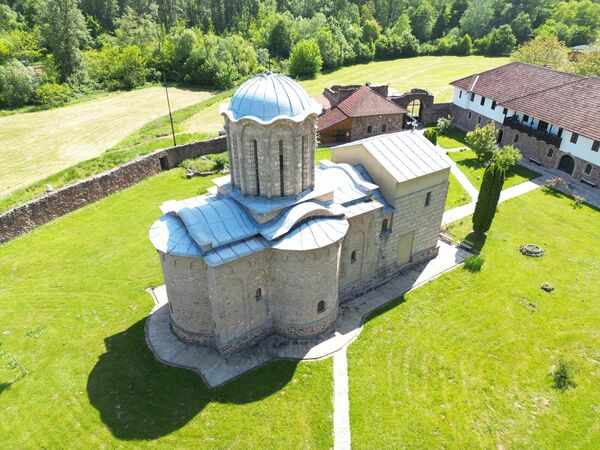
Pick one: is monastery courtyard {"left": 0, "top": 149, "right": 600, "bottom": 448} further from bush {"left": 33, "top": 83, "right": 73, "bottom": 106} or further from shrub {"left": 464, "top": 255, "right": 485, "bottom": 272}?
bush {"left": 33, "top": 83, "right": 73, "bottom": 106}

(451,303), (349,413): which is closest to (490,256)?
(451,303)

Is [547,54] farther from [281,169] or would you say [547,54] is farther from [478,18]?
[281,169]

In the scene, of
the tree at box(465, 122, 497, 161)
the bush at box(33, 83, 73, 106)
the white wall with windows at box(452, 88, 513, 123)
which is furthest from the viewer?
the bush at box(33, 83, 73, 106)

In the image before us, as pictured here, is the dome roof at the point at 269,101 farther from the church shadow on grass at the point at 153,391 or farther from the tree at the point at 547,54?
the tree at the point at 547,54

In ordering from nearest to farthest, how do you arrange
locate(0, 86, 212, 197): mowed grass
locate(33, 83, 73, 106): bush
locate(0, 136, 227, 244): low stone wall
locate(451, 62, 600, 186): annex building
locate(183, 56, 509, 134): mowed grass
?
locate(0, 136, 227, 244): low stone wall
locate(451, 62, 600, 186): annex building
locate(0, 86, 212, 197): mowed grass
locate(33, 83, 73, 106): bush
locate(183, 56, 509, 134): mowed grass

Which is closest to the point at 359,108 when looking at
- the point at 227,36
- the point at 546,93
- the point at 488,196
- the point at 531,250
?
the point at 546,93

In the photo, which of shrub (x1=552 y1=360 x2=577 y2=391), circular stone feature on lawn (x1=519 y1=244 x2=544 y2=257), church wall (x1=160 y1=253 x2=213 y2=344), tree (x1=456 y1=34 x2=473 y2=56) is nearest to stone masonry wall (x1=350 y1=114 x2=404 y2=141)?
circular stone feature on lawn (x1=519 y1=244 x2=544 y2=257)

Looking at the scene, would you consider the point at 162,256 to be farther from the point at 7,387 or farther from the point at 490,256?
the point at 490,256
